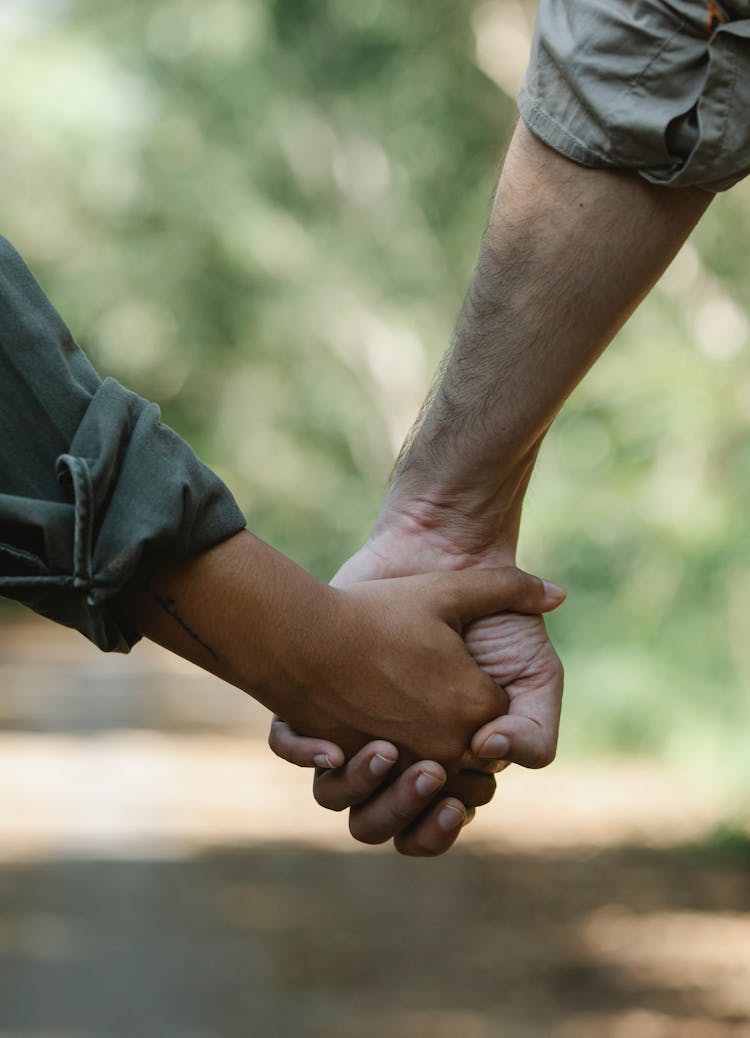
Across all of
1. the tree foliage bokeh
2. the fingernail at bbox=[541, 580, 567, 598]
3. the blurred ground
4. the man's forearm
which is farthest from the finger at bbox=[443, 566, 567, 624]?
the tree foliage bokeh

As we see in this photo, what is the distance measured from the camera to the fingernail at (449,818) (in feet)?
9.31

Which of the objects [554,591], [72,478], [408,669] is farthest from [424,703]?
[72,478]

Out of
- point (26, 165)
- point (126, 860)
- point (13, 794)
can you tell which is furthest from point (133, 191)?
point (126, 860)

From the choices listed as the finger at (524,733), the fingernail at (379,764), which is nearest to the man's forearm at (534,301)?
the finger at (524,733)

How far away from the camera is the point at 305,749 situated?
275cm

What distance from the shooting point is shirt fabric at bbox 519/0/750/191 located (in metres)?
2.22

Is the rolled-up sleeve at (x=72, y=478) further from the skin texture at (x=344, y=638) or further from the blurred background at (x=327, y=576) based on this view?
the blurred background at (x=327, y=576)

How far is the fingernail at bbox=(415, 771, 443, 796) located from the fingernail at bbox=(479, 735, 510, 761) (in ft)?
0.30

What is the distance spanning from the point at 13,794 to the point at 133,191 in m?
10.7

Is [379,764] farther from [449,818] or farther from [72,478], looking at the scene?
[72,478]

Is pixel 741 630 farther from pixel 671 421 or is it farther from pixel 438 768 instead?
pixel 438 768

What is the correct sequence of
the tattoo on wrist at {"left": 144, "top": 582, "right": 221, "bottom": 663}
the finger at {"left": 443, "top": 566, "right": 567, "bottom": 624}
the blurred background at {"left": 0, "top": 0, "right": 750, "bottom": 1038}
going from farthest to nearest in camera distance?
1. the blurred background at {"left": 0, "top": 0, "right": 750, "bottom": 1038}
2. the finger at {"left": 443, "top": 566, "right": 567, "bottom": 624}
3. the tattoo on wrist at {"left": 144, "top": 582, "right": 221, "bottom": 663}

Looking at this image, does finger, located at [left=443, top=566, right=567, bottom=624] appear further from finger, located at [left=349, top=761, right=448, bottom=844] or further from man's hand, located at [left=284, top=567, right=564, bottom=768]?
finger, located at [left=349, top=761, right=448, bottom=844]

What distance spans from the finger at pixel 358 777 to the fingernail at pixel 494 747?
0.51ft
